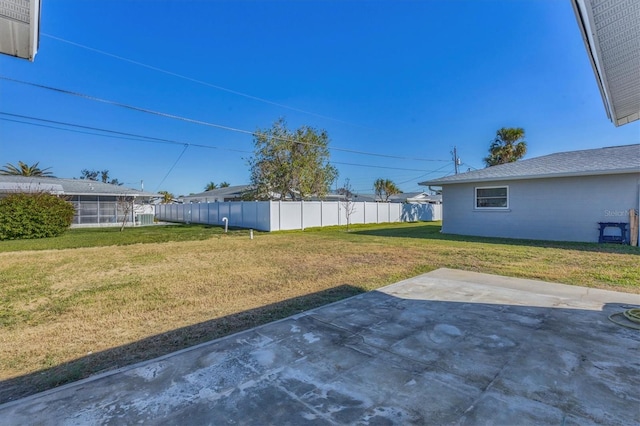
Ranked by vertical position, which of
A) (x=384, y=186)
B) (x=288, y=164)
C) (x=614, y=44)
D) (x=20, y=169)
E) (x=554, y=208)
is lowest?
(x=554, y=208)

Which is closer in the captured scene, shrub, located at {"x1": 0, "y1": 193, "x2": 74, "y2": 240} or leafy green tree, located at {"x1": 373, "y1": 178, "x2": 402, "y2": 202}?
shrub, located at {"x1": 0, "y1": 193, "x2": 74, "y2": 240}

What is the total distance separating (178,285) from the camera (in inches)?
209

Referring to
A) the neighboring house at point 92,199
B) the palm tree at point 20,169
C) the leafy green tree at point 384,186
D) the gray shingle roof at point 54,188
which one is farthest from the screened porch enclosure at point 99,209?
the leafy green tree at point 384,186

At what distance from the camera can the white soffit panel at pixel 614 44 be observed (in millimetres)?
2150

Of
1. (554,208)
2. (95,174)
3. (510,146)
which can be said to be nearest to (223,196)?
(510,146)

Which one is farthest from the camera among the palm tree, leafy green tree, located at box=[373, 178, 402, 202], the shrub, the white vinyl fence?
leafy green tree, located at box=[373, 178, 402, 202]

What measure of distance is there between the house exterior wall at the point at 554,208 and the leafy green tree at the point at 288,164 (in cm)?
1239

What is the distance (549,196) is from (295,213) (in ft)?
39.4

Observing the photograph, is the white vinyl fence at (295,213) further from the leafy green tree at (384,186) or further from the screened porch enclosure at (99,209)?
the leafy green tree at (384,186)

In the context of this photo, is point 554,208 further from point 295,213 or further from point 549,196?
point 295,213

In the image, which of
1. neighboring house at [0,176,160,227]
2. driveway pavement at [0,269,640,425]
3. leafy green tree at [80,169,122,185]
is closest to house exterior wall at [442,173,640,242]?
driveway pavement at [0,269,640,425]

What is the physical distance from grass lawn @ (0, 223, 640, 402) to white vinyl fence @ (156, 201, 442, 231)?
24.1 feet

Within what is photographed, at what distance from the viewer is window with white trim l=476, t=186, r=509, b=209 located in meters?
11.9

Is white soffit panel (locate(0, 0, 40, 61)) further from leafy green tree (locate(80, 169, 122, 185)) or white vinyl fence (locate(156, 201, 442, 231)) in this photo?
leafy green tree (locate(80, 169, 122, 185))
